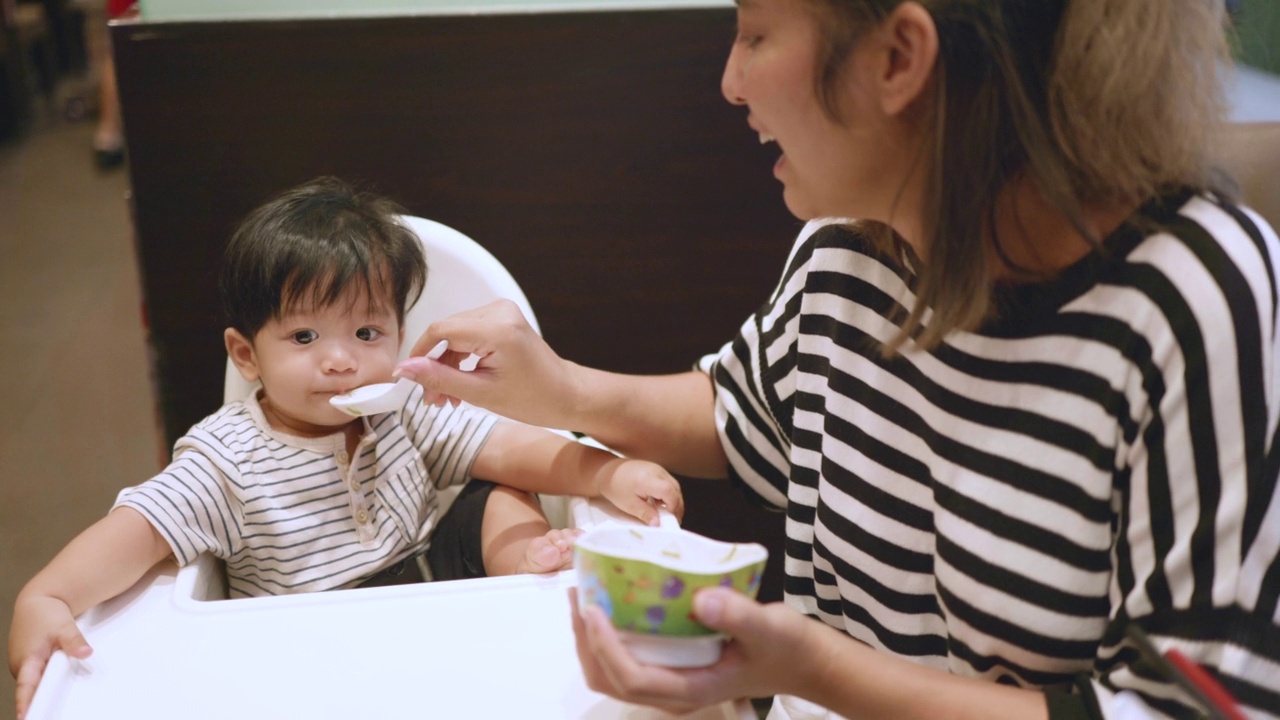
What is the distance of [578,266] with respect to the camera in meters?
1.88

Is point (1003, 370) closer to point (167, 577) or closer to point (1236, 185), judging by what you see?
point (1236, 185)

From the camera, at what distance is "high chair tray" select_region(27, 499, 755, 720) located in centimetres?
88

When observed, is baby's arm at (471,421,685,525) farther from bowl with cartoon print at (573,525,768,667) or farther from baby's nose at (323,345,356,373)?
bowl with cartoon print at (573,525,768,667)

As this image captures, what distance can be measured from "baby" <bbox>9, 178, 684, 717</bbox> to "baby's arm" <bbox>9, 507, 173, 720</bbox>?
0.01 metres

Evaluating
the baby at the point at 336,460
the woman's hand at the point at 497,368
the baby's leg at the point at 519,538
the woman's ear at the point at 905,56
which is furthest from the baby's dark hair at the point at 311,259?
the woman's ear at the point at 905,56

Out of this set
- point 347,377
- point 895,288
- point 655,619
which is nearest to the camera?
point 655,619

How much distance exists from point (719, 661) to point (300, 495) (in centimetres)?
61

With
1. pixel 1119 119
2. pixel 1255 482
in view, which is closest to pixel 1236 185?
pixel 1119 119

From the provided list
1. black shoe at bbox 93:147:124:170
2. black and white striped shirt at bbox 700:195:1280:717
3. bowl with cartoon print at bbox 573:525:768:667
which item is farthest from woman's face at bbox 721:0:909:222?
black shoe at bbox 93:147:124:170

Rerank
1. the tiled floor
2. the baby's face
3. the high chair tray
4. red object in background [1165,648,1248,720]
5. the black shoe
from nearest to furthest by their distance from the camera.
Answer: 1. red object in background [1165,648,1248,720]
2. the high chair tray
3. the baby's face
4. the tiled floor
5. the black shoe

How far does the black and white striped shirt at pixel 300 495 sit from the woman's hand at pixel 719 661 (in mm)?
503

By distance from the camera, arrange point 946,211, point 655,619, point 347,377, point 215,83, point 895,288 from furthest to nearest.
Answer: point 215,83
point 347,377
point 895,288
point 946,211
point 655,619

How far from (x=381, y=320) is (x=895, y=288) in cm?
57

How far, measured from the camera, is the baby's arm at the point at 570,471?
111 cm
